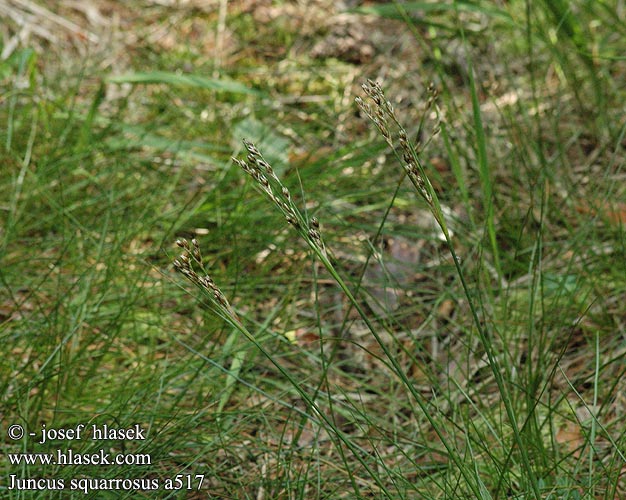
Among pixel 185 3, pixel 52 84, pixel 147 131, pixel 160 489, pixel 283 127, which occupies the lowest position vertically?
pixel 160 489

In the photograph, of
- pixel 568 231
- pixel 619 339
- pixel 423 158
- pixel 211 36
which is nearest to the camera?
pixel 619 339

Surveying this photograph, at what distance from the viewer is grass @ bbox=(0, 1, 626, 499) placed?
Answer: 122cm

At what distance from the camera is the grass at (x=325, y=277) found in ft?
4.01

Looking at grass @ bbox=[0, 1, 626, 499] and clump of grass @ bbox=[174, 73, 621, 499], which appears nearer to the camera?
clump of grass @ bbox=[174, 73, 621, 499]

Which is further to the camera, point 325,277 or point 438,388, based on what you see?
point 325,277

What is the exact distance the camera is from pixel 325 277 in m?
2.10

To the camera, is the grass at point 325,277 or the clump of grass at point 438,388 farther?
the grass at point 325,277

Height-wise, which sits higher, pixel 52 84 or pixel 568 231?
pixel 52 84

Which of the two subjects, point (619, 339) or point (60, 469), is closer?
point (60, 469)

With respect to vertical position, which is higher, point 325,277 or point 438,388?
point 325,277

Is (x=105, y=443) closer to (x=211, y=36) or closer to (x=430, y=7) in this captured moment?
(x=430, y=7)

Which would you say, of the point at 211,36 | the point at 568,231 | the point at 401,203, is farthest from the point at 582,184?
the point at 211,36

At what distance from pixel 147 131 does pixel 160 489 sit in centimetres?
136

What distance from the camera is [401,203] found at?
85.9 inches
